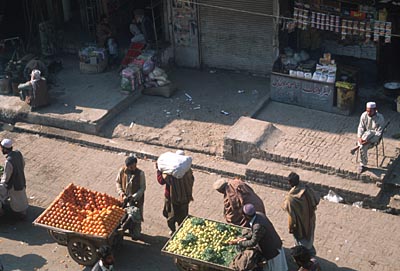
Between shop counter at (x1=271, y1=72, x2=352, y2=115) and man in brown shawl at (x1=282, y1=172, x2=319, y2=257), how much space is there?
4.92 m

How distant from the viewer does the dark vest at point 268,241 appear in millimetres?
10281

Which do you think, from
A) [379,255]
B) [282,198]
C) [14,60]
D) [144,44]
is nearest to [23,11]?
[14,60]

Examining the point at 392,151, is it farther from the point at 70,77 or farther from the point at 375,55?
the point at 70,77

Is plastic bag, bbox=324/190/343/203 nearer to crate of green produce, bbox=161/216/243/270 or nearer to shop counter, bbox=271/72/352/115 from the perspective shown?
shop counter, bbox=271/72/352/115

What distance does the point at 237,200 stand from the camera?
11.0 metres

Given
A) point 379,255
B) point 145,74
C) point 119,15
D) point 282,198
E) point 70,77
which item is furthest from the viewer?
point 119,15

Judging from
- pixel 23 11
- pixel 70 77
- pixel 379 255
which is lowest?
pixel 379 255

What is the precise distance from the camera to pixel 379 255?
11742 mm

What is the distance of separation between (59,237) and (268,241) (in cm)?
342

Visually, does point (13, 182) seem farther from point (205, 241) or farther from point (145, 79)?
point (145, 79)

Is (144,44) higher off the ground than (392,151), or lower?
higher

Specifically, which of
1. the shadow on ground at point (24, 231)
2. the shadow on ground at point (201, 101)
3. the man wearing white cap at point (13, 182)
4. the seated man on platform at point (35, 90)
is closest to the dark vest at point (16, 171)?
the man wearing white cap at point (13, 182)

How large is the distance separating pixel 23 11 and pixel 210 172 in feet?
27.6

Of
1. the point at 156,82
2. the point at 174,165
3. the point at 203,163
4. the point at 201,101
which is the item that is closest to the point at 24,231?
the point at 174,165
